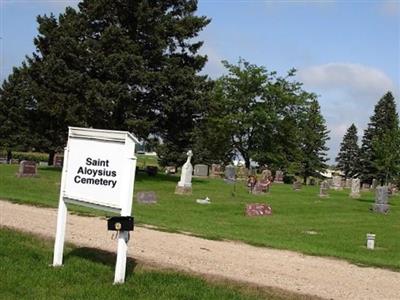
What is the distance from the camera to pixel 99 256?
29.7ft

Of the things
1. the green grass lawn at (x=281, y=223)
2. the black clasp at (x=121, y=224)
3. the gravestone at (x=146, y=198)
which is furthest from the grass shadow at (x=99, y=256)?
the gravestone at (x=146, y=198)

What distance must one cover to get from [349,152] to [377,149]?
104 feet

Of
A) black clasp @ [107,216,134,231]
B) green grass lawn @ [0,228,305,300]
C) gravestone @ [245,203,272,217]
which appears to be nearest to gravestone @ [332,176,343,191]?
gravestone @ [245,203,272,217]

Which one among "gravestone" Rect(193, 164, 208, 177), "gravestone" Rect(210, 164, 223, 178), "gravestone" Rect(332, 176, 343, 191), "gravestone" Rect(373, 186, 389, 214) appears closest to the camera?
"gravestone" Rect(373, 186, 389, 214)

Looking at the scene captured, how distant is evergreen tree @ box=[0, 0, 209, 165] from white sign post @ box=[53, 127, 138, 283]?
25304mm


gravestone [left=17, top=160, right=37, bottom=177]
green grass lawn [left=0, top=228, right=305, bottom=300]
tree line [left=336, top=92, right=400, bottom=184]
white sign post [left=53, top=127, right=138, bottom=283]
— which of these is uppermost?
tree line [left=336, top=92, right=400, bottom=184]

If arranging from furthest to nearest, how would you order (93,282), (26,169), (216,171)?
(216,171)
(26,169)
(93,282)

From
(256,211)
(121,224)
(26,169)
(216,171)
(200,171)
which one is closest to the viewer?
(121,224)

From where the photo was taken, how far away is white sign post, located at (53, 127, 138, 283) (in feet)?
24.9

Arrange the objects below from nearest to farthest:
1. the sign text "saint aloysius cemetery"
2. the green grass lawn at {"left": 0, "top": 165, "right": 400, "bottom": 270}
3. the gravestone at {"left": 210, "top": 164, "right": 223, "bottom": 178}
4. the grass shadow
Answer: the sign text "saint aloysius cemetery" → the grass shadow → the green grass lawn at {"left": 0, "top": 165, "right": 400, "bottom": 270} → the gravestone at {"left": 210, "top": 164, "right": 223, "bottom": 178}

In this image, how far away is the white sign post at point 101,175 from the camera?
298 inches

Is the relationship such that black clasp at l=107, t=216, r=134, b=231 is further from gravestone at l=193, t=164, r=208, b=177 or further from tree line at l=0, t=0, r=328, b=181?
gravestone at l=193, t=164, r=208, b=177

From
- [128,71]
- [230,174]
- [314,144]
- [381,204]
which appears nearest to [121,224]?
[381,204]

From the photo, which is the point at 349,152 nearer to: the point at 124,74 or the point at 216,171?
the point at 216,171
